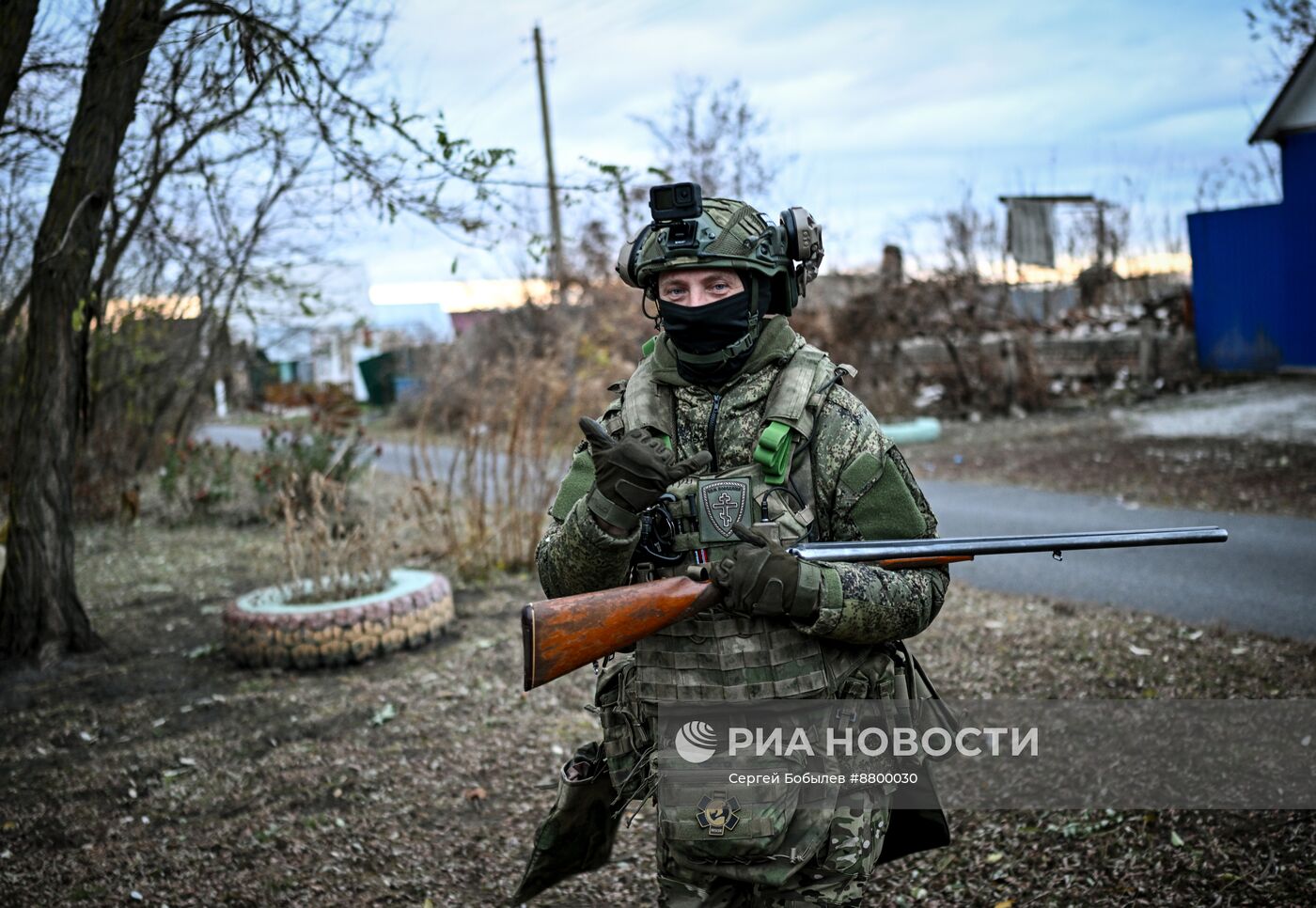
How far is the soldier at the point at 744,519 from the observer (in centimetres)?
245

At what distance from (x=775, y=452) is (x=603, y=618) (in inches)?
22.3

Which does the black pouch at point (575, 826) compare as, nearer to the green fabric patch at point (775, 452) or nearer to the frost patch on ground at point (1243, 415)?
the green fabric patch at point (775, 452)

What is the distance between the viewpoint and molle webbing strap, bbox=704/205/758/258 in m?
2.60

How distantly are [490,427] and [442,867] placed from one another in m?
4.64

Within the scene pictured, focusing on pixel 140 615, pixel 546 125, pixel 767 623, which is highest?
pixel 546 125

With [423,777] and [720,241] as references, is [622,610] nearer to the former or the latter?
[720,241]

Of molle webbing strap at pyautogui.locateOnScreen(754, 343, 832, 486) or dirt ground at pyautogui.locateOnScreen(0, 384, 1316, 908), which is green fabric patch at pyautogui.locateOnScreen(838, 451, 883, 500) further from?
dirt ground at pyautogui.locateOnScreen(0, 384, 1316, 908)

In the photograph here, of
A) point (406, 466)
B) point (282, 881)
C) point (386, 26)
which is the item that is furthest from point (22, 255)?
point (282, 881)

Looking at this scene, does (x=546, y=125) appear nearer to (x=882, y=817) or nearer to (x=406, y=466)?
(x=406, y=466)

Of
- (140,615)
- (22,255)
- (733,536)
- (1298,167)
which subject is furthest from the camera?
(1298,167)

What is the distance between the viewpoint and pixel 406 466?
1672cm

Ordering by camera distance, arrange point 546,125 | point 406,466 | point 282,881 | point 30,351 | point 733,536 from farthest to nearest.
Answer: point 546,125 → point 406,466 → point 30,351 → point 282,881 → point 733,536

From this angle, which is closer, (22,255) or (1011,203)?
(22,255)

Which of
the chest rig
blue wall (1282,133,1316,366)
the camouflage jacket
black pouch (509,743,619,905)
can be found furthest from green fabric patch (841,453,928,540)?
blue wall (1282,133,1316,366)
